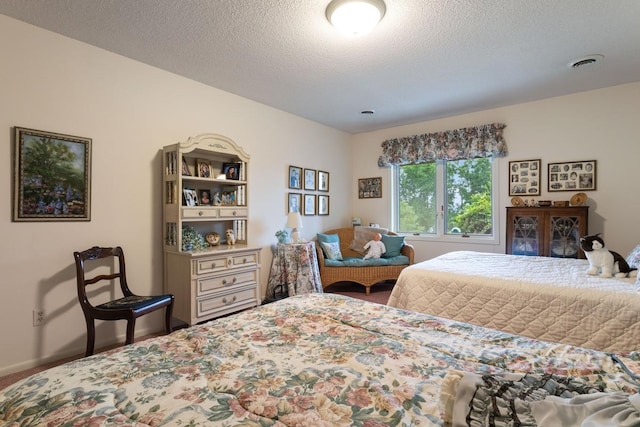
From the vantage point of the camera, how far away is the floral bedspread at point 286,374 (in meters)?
0.78

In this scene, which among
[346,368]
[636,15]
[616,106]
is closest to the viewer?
[346,368]

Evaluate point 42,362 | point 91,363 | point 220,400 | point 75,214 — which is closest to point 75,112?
point 75,214

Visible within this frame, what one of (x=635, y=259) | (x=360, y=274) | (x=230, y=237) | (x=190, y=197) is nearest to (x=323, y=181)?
(x=360, y=274)

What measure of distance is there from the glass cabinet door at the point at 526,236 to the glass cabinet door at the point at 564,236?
0.43 feet

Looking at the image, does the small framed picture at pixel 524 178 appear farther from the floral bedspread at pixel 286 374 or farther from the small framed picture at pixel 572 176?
the floral bedspread at pixel 286 374

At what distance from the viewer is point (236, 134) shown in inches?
148

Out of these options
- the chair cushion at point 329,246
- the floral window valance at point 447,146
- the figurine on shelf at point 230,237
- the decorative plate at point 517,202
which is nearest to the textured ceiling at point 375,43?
the floral window valance at point 447,146

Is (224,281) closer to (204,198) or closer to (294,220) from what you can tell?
(204,198)

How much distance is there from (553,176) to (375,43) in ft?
9.69

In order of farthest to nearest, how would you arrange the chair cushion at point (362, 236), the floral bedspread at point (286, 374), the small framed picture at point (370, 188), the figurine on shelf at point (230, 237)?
the small framed picture at point (370, 188), the chair cushion at point (362, 236), the figurine on shelf at point (230, 237), the floral bedspread at point (286, 374)

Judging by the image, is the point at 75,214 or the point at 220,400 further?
the point at 75,214

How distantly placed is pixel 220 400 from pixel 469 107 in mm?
4492

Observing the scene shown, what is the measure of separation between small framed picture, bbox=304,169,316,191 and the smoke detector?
3191 mm

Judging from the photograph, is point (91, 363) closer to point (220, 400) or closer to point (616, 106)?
point (220, 400)
